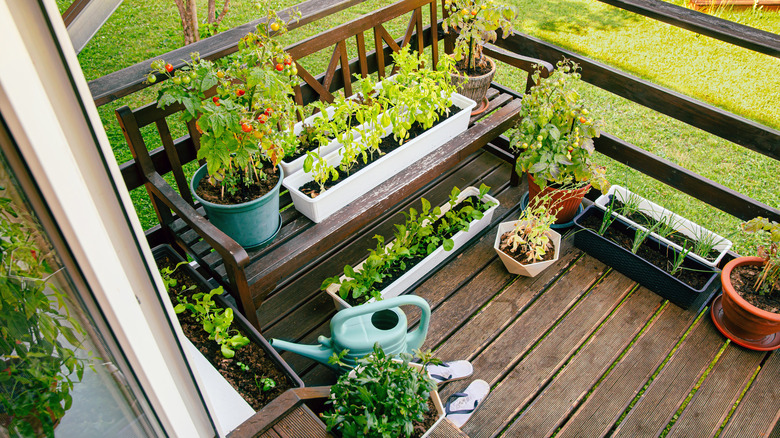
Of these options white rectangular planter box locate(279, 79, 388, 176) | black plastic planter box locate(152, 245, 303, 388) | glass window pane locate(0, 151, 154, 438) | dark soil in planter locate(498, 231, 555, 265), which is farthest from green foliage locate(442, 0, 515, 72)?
glass window pane locate(0, 151, 154, 438)

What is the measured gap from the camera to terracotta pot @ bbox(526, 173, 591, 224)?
2.46 meters

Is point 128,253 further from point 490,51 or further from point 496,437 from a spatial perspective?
point 490,51

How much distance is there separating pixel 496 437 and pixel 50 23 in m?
1.85

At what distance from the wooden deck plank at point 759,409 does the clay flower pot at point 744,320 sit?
105mm

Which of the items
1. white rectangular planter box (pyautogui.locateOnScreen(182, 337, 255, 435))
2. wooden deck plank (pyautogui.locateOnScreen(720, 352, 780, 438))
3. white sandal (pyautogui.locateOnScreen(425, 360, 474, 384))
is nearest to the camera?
white rectangular planter box (pyautogui.locateOnScreen(182, 337, 255, 435))

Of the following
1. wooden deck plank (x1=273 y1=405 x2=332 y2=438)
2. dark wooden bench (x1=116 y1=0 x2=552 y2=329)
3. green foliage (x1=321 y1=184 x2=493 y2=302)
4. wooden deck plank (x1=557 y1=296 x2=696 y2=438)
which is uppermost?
dark wooden bench (x1=116 y1=0 x2=552 y2=329)

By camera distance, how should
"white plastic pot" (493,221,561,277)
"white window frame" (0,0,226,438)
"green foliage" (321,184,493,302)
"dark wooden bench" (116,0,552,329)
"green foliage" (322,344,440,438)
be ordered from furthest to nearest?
"white plastic pot" (493,221,561,277), "green foliage" (321,184,493,302), "dark wooden bench" (116,0,552,329), "green foliage" (322,344,440,438), "white window frame" (0,0,226,438)

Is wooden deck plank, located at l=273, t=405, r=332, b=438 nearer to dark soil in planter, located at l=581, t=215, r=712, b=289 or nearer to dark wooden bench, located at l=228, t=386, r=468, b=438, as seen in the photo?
dark wooden bench, located at l=228, t=386, r=468, b=438

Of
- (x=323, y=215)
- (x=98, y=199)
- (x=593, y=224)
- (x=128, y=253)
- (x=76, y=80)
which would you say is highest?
(x=76, y=80)

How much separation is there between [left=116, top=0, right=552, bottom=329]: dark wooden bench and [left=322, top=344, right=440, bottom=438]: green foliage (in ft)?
1.68

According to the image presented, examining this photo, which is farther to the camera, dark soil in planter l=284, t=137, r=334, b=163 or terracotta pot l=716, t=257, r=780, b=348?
dark soil in planter l=284, t=137, r=334, b=163

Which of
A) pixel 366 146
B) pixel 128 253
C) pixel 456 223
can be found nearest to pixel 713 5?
pixel 456 223

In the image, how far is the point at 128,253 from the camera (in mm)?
763

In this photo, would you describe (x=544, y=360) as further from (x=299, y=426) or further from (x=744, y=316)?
(x=299, y=426)
